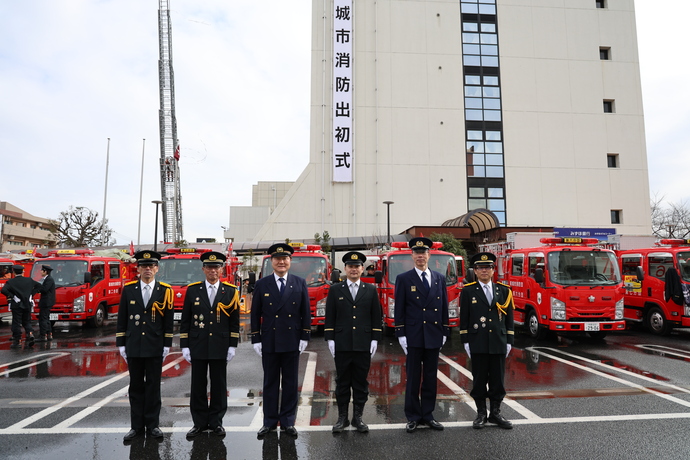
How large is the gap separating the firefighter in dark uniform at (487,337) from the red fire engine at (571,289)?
5755mm

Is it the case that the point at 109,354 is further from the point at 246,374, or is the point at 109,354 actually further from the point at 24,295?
the point at 246,374

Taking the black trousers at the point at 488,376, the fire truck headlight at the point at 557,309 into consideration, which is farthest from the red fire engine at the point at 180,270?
the black trousers at the point at 488,376

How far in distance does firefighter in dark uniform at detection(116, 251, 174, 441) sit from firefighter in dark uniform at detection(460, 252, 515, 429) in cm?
346

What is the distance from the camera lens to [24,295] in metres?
10.8

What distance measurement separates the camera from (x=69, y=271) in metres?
13.6

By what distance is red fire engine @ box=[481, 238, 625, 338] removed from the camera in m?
10.2

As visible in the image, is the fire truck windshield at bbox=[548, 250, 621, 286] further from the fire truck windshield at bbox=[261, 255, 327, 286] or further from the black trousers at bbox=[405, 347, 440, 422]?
the black trousers at bbox=[405, 347, 440, 422]

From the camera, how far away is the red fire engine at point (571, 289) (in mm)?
10234

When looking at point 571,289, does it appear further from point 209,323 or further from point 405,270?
point 209,323

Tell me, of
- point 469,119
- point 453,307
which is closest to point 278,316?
point 453,307

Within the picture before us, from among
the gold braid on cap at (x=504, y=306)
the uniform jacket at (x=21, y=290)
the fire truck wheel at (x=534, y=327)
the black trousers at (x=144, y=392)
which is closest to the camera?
the black trousers at (x=144, y=392)

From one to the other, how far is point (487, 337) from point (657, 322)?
10.1 metres

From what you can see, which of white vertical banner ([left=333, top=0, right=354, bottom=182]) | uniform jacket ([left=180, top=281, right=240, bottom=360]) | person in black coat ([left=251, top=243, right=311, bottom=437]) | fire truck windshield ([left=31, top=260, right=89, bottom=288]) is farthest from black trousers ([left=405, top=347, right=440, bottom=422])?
white vertical banner ([left=333, top=0, right=354, bottom=182])

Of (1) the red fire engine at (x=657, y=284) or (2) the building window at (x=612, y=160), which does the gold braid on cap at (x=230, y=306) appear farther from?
(2) the building window at (x=612, y=160)
